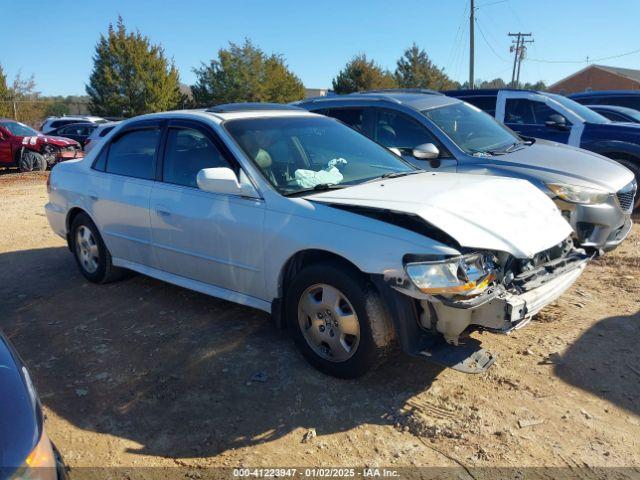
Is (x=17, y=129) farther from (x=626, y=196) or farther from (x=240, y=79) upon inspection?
(x=240, y=79)

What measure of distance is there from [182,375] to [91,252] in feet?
7.78

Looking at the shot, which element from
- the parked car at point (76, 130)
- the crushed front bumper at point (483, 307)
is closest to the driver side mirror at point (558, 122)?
the crushed front bumper at point (483, 307)

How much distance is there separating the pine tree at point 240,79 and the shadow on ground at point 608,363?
37390 millimetres

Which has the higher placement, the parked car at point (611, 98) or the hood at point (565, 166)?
the parked car at point (611, 98)

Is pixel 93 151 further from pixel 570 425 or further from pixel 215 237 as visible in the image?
pixel 570 425

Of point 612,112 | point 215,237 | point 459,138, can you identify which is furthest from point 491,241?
point 612,112

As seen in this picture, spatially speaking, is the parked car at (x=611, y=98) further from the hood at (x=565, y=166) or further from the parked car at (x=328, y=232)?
the parked car at (x=328, y=232)

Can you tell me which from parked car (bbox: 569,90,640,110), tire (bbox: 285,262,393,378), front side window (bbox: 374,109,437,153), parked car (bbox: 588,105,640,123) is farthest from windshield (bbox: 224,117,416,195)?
parked car (bbox: 569,90,640,110)

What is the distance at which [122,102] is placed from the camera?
36.4m

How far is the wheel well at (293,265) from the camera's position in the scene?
352cm

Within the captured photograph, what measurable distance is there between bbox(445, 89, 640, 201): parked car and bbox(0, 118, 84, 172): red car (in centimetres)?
1200

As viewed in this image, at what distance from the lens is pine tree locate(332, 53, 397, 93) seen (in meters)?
43.5

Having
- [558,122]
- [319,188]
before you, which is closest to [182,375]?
[319,188]

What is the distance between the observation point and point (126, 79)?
3669 cm
